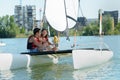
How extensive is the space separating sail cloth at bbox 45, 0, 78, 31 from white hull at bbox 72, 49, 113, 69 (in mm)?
1947

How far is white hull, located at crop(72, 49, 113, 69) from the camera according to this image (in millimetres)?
18719

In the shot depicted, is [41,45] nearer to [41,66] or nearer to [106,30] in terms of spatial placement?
[41,66]

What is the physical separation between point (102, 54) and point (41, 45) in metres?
3.16

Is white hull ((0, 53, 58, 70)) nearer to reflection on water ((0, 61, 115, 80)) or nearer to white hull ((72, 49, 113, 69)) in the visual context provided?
reflection on water ((0, 61, 115, 80))

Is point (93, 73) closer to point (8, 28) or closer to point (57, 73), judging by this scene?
point (57, 73)

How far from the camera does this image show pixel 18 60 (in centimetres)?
1934

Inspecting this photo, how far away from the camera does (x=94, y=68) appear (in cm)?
2030

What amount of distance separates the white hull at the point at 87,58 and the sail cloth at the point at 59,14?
1947mm

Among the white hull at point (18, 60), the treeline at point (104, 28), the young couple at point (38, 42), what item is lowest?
the treeline at point (104, 28)

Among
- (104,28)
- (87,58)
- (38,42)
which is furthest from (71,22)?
(104,28)

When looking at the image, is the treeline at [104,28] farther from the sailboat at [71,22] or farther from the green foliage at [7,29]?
the sailboat at [71,22]

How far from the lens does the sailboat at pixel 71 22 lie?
19.1m

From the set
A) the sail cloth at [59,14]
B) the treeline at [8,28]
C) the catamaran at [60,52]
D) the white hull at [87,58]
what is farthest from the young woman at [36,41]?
the treeline at [8,28]

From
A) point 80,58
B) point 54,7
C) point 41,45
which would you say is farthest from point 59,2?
point 80,58
